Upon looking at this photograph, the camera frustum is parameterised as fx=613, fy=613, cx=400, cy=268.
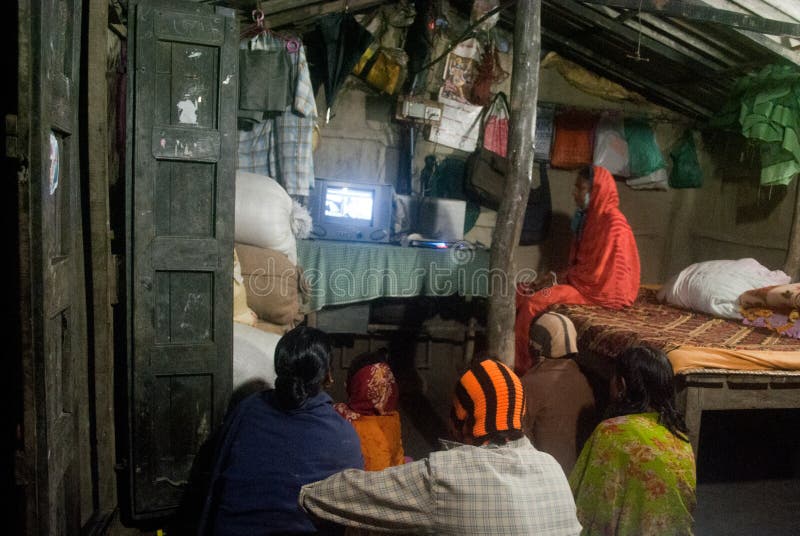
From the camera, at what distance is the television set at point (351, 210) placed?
16.8ft

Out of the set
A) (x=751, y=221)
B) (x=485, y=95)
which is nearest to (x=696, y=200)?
(x=751, y=221)

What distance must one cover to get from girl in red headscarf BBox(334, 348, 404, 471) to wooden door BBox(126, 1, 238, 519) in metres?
0.69

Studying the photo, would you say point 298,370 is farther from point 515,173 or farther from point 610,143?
point 610,143

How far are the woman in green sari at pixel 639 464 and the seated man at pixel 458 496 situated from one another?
1.04m

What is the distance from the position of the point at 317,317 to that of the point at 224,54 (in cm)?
242

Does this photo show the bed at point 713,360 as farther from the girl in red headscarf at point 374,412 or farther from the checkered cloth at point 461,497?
the checkered cloth at point 461,497

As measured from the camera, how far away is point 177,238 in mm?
2947

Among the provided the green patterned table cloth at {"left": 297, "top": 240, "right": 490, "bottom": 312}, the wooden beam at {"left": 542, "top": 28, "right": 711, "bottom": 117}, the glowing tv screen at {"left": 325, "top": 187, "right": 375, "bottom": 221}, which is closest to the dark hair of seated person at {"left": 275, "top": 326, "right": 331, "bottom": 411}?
the green patterned table cloth at {"left": 297, "top": 240, "right": 490, "bottom": 312}

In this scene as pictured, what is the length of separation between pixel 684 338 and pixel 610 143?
3536 millimetres

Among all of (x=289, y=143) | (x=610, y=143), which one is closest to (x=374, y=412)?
(x=289, y=143)

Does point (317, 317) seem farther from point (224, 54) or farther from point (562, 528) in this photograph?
point (562, 528)

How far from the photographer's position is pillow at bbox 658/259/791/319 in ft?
15.5

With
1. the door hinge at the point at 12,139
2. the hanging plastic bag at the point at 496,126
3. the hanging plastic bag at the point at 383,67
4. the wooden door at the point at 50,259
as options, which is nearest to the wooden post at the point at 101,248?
the wooden door at the point at 50,259

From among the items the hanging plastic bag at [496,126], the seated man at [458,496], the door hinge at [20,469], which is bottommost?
the door hinge at [20,469]
